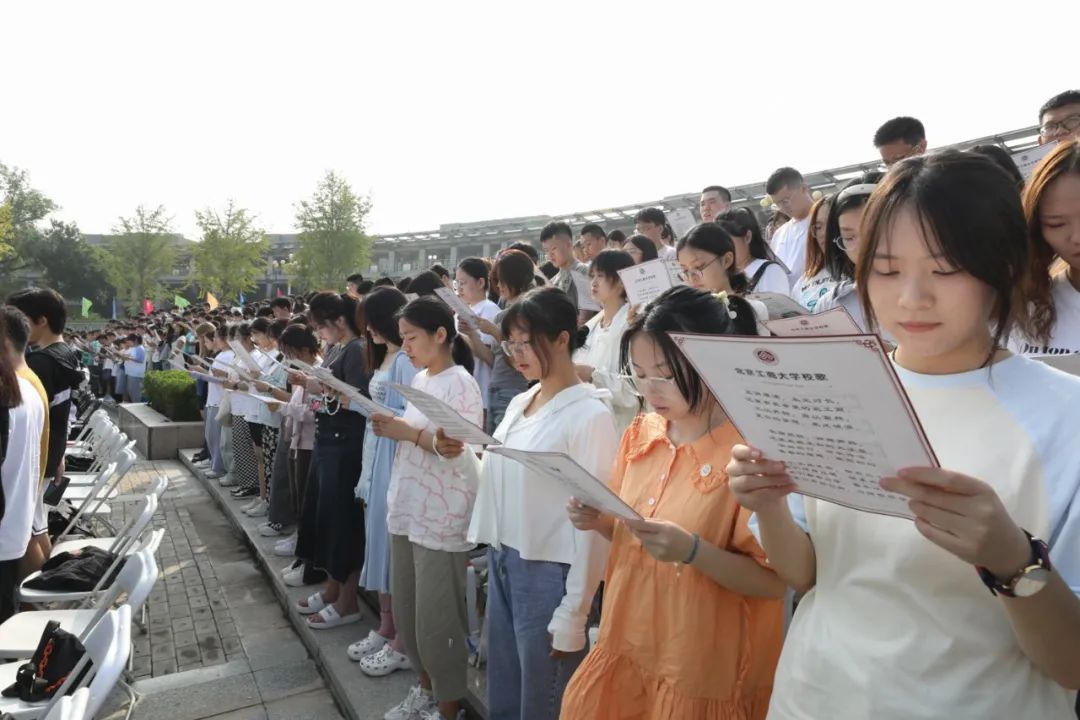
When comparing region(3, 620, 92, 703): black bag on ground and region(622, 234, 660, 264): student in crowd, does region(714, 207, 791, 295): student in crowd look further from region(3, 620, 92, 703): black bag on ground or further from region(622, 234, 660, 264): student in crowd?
region(3, 620, 92, 703): black bag on ground

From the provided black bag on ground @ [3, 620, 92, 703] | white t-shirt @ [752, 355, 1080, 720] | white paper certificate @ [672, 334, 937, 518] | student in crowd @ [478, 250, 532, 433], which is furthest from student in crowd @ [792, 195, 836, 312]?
black bag on ground @ [3, 620, 92, 703]

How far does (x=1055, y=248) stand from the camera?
1624mm

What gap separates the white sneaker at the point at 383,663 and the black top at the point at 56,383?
9.08ft

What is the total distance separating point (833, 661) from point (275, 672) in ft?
13.3

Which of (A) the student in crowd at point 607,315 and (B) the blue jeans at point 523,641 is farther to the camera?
(A) the student in crowd at point 607,315

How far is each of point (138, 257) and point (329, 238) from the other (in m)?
12.2

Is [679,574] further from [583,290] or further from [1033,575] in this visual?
[583,290]

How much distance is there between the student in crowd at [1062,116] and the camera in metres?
3.77

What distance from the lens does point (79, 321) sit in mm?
41969

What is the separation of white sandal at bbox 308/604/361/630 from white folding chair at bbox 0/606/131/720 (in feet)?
5.17

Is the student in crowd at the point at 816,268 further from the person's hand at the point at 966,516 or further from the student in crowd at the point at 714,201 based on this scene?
the student in crowd at the point at 714,201

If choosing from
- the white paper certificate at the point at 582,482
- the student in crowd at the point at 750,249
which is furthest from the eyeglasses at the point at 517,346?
the student in crowd at the point at 750,249

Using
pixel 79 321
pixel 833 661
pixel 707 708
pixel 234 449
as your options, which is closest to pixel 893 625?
pixel 833 661

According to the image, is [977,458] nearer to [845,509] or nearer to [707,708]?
[845,509]
